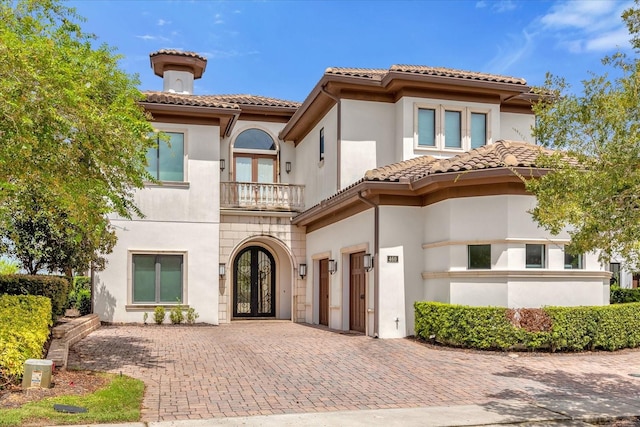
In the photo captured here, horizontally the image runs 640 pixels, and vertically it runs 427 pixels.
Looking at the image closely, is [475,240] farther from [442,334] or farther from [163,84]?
[163,84]

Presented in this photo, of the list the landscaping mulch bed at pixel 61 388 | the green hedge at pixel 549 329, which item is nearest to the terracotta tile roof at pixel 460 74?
the green hedge at pixel 549 329

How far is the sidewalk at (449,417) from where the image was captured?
25.0 ft

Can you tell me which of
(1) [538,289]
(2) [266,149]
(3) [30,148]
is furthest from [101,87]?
(2) [266,149]

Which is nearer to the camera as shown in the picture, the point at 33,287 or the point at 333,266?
the point at 33,287

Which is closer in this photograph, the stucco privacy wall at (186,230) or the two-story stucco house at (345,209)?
the two-story stucco house at (345,209)

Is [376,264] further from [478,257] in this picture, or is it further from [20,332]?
[20,332]

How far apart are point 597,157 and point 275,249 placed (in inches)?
Result: 664

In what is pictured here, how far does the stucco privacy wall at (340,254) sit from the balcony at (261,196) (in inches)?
62.9

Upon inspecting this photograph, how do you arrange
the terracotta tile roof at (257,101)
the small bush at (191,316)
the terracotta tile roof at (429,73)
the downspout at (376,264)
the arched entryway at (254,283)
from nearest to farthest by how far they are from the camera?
the downspout at (376,264)
the terracotta tile roof at (429,73)
the small bush at (191,316)
the arched entryway at (254,283)
the terracotta tile roof at (257,101)

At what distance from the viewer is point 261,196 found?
22484 mm

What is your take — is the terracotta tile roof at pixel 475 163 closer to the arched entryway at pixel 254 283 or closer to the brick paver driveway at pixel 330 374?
the brick paver driveway at pixel 330 374

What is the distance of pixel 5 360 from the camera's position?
346 inches

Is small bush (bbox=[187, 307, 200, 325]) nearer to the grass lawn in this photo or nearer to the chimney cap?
the chimney cap

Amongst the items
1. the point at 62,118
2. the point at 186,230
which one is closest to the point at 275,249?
the point at 186,230
